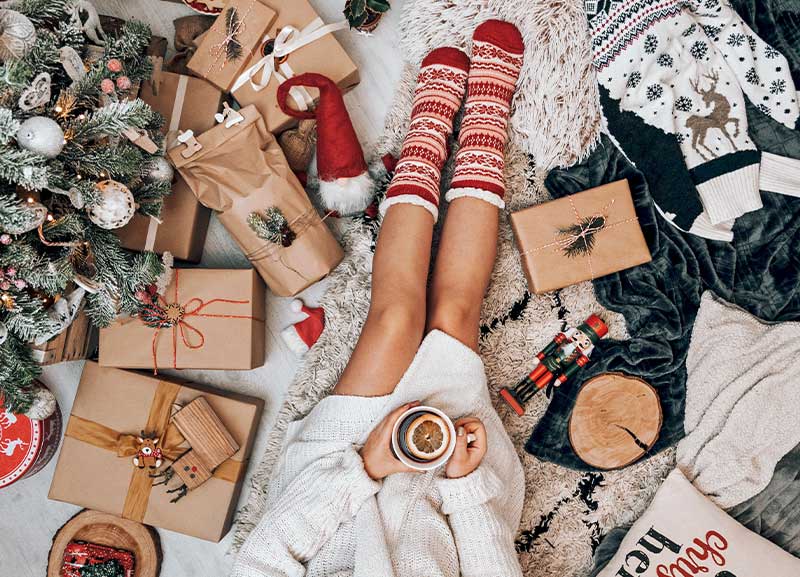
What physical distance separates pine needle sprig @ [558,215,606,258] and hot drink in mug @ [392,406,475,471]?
19.4 inches

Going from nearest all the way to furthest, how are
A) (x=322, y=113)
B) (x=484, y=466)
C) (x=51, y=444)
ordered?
(x=484, y=466) → (x=322, y=113) → (x=51, y=444)

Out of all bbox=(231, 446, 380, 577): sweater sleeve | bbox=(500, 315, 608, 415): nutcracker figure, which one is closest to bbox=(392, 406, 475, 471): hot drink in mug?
bbox=(231, 446, 380, 577): sweater sleeve

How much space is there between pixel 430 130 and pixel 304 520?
31.9 inches

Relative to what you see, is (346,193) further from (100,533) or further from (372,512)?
(100,533)

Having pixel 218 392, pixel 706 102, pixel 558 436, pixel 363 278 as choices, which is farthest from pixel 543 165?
pixel 218 392

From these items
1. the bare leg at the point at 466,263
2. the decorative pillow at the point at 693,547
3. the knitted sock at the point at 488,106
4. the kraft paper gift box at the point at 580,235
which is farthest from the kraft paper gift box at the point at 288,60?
the decorative pillow at the point at 693,547

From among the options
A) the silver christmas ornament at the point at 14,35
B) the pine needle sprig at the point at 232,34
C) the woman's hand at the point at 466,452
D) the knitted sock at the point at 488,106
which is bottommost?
the woman's hand at the point at 466,452

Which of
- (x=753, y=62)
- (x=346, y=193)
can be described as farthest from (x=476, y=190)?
(x=753, y=62)

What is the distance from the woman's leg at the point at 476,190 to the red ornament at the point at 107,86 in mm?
663

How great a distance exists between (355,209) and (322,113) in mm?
208

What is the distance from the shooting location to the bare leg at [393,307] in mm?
1181

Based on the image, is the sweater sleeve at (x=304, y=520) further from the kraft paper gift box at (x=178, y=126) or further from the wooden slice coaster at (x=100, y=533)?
the kraft paper gift box at (x=178, y=126)

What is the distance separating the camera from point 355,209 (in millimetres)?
1322

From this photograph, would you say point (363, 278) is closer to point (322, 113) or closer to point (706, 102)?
point (322, 113)
